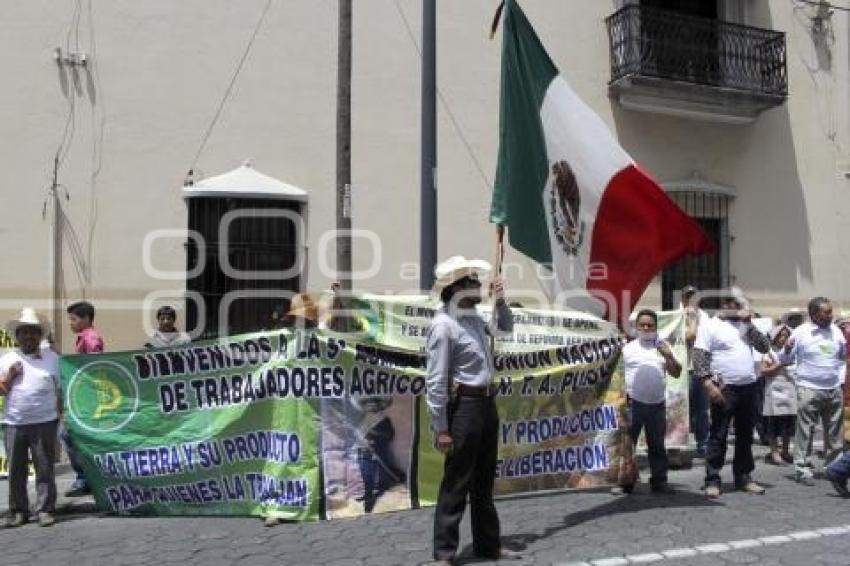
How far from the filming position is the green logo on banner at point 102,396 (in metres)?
7.00

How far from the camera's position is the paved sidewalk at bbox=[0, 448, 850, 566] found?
5781mm

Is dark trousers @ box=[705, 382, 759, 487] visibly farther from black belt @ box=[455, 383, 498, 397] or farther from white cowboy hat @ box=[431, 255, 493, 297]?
white cowboy hat @ box=[431, 255, 493, 297]

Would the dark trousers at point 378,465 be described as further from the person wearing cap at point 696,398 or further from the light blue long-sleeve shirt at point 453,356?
the person wearing cap at point 696,398

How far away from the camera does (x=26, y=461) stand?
22.9 feet

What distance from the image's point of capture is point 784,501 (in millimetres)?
7270

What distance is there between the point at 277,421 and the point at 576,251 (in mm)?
2721

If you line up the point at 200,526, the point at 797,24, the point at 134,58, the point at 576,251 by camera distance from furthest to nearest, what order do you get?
1. the point at 797,24
2. the point at 134,58
3. the point at 576,251
4. the point at 200,526

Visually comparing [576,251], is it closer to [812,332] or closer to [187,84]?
[812,332]

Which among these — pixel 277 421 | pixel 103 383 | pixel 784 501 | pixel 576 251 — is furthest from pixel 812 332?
pixel 103 383

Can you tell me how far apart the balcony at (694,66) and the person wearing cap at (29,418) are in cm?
947

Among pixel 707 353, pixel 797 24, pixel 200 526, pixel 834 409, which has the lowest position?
pixel 200 526

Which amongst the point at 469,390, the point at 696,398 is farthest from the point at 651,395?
the point at 469,390

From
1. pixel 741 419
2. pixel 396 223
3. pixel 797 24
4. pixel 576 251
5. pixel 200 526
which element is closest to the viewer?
pixel 200 526

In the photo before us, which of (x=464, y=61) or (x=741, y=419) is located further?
(x=464, y=61)
